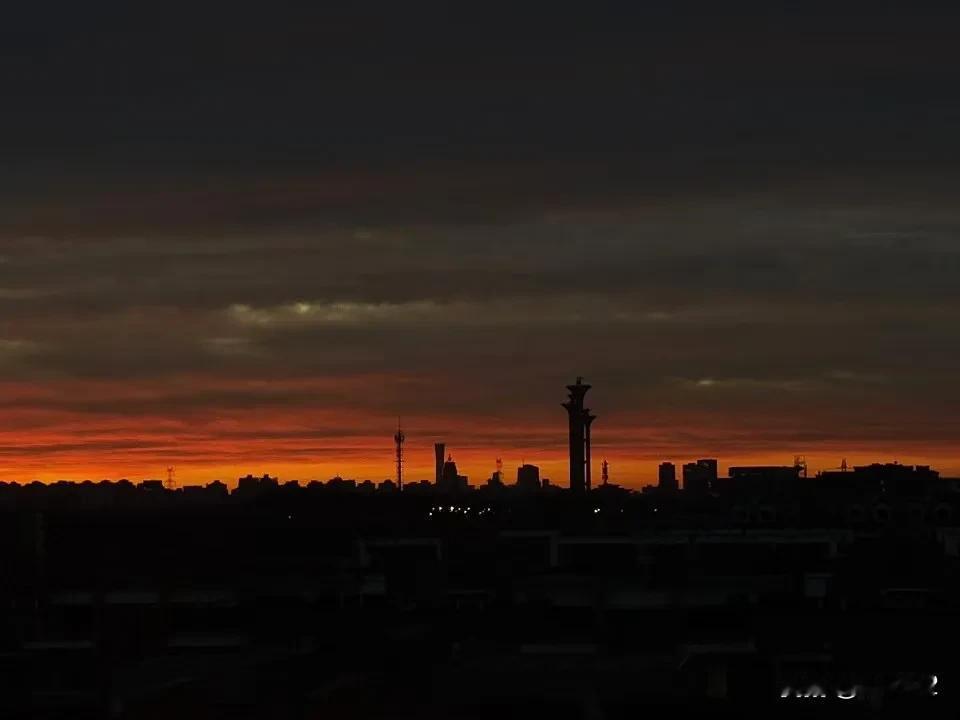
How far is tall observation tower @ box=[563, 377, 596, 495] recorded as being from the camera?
127 meters

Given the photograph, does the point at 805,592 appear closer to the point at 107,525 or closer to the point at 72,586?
the point at 72,586

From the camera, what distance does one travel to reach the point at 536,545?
294 feet

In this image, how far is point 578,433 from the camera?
127 meters

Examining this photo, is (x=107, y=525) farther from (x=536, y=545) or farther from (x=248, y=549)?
(x=536, y=545)

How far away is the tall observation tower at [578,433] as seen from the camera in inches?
5000

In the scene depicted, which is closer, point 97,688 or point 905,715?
point 97,688

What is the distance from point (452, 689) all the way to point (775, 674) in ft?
28.7

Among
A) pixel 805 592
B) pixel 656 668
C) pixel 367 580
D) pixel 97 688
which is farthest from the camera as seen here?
pixel 367 580

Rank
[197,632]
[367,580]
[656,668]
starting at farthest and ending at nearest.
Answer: [367,580], [197,632], [656,668]

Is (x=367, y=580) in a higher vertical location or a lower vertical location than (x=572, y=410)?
lower

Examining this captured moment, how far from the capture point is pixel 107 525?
123438mm

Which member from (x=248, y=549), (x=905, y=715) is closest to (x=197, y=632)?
(x=905, y=715)

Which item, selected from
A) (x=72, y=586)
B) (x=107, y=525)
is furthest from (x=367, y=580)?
(x=107, y=525)

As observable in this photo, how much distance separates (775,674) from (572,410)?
8692 centimetres
